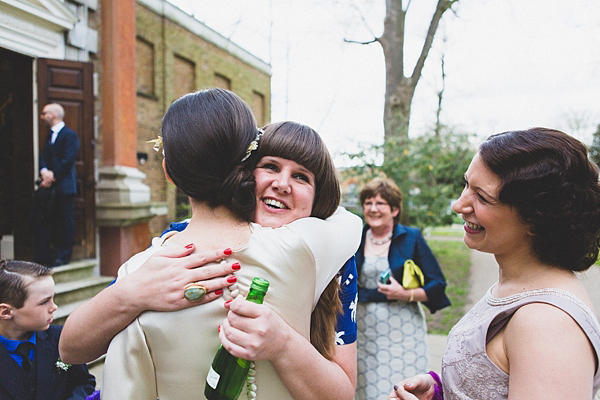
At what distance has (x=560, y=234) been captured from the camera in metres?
1.27

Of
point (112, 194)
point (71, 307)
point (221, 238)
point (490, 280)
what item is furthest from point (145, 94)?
point (221, 238)

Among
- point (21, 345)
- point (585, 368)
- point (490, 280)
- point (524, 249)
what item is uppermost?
point (524, 249)

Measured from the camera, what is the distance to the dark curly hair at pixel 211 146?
1.08m

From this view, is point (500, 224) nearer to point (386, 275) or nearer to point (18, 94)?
point (386, 275)

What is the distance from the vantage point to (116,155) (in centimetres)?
632

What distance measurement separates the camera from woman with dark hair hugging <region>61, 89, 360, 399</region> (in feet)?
3.46

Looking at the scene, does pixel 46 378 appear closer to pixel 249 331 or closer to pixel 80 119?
pixel 249 331

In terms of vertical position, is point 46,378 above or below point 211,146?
below

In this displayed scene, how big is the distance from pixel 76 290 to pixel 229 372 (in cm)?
517

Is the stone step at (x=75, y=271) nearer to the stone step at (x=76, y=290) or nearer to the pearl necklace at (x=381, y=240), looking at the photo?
the stone step at (x=76, y=290)

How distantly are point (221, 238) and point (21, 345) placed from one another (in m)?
1.58

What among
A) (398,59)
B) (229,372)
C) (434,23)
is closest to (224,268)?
(229,372)

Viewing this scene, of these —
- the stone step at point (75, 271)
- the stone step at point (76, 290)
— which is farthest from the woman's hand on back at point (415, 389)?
the stone step at point (75, 271)

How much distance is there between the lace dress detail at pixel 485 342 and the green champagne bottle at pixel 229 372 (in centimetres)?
70
